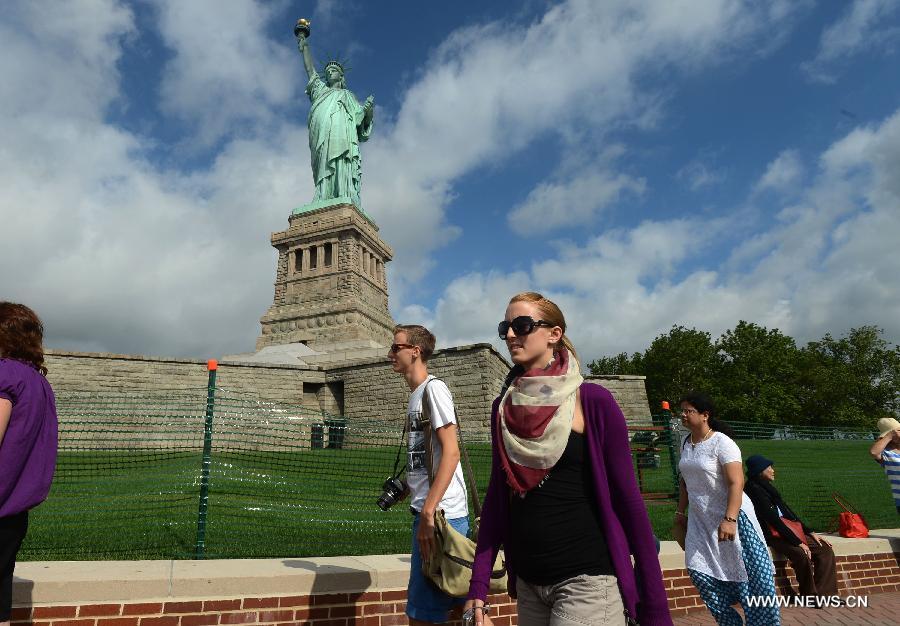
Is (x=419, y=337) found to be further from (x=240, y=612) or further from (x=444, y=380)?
(x=444, y=380)

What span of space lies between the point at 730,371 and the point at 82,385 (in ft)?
141

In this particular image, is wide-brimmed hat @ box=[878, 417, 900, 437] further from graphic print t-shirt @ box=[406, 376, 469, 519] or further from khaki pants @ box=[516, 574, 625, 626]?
khaki pants @ box=[516, 574, 625, 626]

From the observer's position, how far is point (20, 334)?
8.65ft

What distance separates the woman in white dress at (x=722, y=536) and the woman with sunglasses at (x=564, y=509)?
1.96 metres

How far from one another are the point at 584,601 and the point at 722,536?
209 centimetres

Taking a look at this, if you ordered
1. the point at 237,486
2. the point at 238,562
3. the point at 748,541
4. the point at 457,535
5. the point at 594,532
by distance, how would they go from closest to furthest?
the point at 594,532
the point at 457,535
the point at 748,541
the point at 238,562
the point at 237,486

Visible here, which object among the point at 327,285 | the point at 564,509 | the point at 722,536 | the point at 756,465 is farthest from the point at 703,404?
the point at 327,285

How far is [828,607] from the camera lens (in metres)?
5.20

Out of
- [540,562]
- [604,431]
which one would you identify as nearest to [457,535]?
[540,562]

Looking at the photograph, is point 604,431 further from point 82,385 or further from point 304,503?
point 82,385

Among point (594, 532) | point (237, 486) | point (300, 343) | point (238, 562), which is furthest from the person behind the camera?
point (300, 343)

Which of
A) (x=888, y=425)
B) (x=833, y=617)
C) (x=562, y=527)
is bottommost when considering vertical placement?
(x=833, y=617)

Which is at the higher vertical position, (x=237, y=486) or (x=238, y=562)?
(x=237, y=486)

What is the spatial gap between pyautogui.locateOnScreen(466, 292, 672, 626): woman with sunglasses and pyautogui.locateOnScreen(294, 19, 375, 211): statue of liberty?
1277 inches
